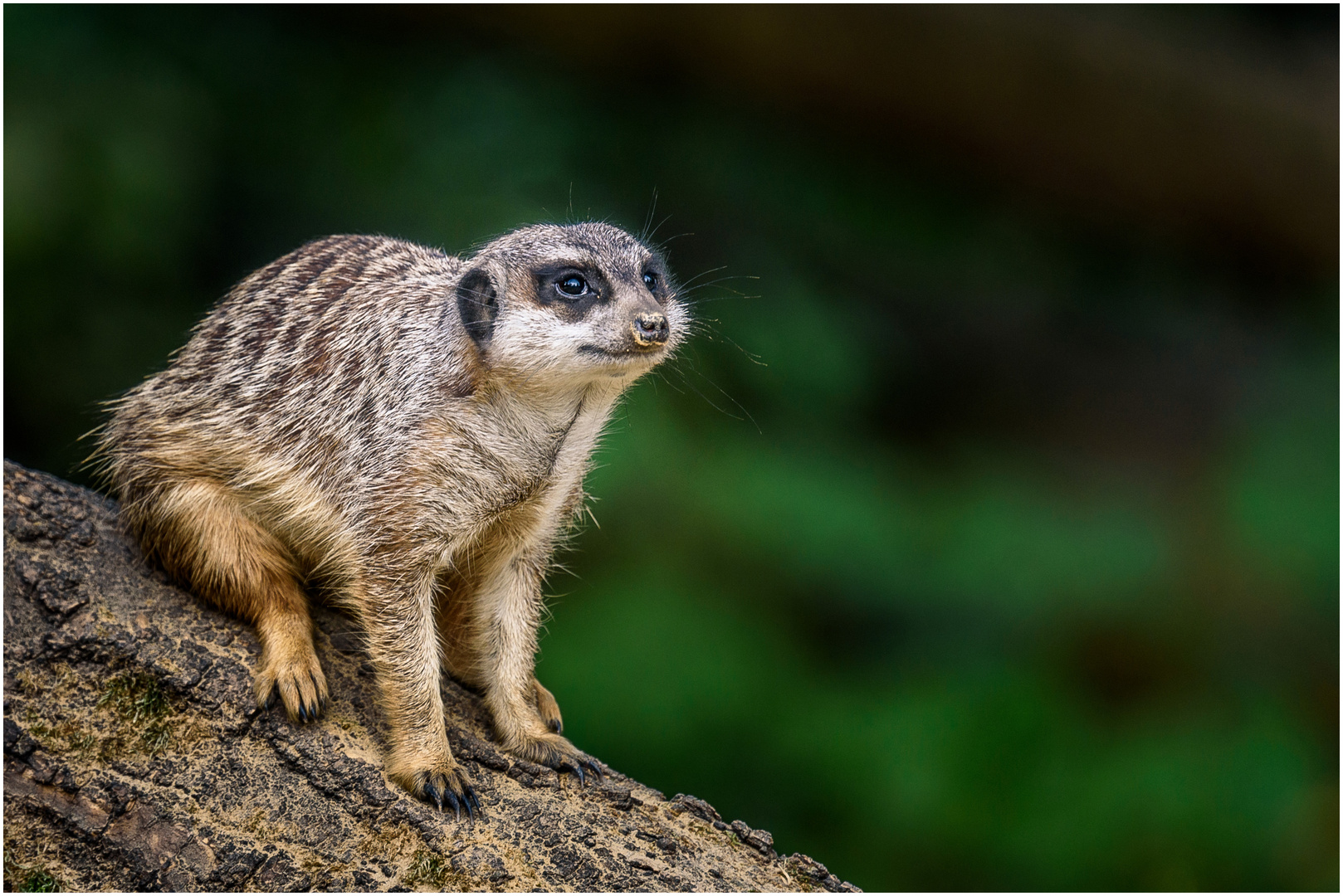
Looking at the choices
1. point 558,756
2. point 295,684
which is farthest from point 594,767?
point 295,684

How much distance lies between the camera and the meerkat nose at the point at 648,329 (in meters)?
2.95

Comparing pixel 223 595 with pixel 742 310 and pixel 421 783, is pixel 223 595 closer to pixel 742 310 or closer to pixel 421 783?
pixel 421 783

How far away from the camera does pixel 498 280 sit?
3.21 metres

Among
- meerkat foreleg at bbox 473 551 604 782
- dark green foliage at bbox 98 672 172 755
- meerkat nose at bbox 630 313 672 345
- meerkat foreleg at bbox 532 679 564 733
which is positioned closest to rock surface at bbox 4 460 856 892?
dark green foliage at bbox 98 672 172 755

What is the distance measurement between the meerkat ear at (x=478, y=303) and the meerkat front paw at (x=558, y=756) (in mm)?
1168

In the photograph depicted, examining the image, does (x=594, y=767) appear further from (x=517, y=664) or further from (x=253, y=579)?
(x=253, y=579)

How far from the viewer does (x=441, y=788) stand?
2818mm

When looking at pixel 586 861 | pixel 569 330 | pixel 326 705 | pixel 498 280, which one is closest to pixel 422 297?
pixel 498 280

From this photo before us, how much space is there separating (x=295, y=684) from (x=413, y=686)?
0.31m

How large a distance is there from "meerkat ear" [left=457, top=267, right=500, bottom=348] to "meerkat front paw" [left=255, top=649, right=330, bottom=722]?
1.02m

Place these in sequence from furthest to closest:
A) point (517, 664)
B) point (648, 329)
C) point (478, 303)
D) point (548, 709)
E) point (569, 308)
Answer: point (548, 709), point (517, 664), point (478, 303), point (569, 308), point (648, 329)

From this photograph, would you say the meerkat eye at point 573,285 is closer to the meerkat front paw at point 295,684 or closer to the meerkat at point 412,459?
the meerkat at point 412,459

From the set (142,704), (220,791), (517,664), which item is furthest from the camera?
(517,664)

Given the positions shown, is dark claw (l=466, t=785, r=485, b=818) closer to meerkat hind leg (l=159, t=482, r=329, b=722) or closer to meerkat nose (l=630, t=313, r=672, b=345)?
meerkat hind leg (l=159, t=482, r=329, b=722)
